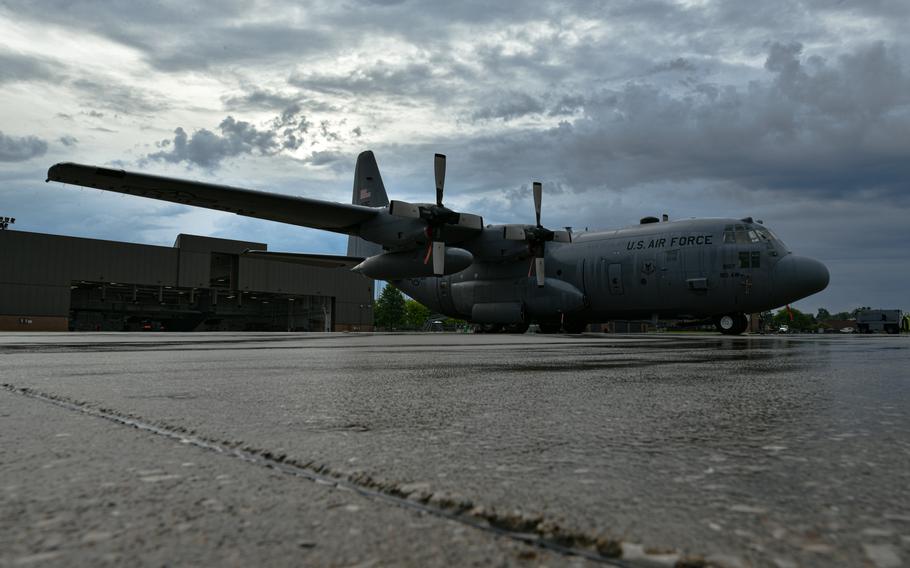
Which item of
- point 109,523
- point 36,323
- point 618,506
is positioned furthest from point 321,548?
point 36,323

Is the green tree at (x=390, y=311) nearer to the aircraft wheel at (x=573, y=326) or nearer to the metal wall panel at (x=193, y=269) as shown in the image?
the metal wall panel at (x=193, y=269)

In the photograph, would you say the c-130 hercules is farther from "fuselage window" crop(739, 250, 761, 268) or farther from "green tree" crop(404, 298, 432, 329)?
"green tree" crop(404, 298, 432, 329)

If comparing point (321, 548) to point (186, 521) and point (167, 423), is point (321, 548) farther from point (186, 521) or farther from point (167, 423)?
point (167, 423)

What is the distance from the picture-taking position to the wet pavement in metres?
0.84

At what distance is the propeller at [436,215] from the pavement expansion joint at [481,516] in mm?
17141

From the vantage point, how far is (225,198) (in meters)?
16.1

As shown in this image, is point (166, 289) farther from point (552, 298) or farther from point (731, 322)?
point (731, 322)

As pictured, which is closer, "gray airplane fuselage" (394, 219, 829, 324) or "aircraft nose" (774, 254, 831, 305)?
"aircraft nose" (774, 254, 831, 305)

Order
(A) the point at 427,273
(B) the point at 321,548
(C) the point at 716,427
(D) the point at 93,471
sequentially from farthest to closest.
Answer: (A) the point at 427,273 < (C) the point at 716,427 < (D) the point at 93,471 < (B) the point at 321,548

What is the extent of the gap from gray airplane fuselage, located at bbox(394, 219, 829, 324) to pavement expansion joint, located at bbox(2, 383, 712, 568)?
58.9 ft

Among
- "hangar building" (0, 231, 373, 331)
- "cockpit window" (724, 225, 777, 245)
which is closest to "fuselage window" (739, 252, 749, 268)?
"cockpit window" (724, 225, 777, 245)

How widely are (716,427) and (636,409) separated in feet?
1.41

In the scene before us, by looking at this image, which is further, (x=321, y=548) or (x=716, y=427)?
(x=716, y=427)

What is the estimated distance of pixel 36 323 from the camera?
161ft
